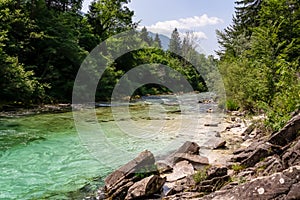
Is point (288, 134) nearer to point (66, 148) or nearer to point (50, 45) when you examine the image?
point (66, 148)

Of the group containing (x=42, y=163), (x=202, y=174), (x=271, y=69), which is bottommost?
(x=42, y=163)

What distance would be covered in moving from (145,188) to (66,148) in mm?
4827

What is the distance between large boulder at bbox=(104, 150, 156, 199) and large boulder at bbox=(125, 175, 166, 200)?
0.18m

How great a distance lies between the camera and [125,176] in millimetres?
5641

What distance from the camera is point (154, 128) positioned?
13.3 metres

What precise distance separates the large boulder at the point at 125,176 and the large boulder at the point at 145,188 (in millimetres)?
177

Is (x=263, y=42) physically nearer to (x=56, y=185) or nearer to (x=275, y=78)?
(x=275, y=78)

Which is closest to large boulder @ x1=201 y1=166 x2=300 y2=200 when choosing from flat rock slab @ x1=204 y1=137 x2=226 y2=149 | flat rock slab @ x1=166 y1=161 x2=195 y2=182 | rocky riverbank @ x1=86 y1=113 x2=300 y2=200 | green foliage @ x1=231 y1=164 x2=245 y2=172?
rocky riverbank @ x1=86 y1=113 x2=300 y2=200

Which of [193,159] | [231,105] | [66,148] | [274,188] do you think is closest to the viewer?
[274,188]

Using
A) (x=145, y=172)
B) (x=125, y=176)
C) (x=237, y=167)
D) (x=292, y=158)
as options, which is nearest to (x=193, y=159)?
(x=237, y=167)

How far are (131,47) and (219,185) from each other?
3244 centimetres

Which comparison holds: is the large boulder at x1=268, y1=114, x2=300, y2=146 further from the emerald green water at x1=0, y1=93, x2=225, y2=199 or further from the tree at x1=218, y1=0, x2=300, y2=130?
the emerald green water at x1=0, y1=93, x2=225, y2=199

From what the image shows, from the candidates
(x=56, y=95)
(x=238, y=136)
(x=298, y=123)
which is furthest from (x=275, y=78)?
(x=56, y=95)

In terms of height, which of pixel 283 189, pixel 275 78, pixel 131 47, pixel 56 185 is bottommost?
pixel 56 185
